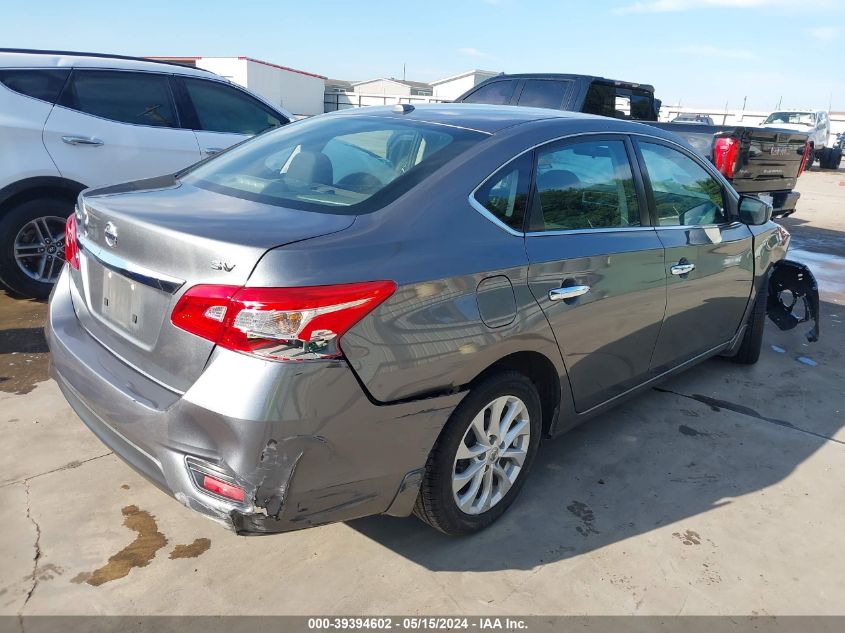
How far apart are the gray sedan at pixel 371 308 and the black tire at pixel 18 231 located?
2.47 metres

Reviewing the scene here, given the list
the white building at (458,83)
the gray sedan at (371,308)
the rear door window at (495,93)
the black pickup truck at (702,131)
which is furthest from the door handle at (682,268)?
the white building at (458,83)

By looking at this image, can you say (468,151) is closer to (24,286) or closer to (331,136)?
(331,136)

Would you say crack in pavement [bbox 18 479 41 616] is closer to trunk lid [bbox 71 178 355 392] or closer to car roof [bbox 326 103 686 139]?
trunk lid [bbox 71 178 355 392]

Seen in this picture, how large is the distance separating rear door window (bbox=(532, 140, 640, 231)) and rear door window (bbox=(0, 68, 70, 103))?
4.00 meters

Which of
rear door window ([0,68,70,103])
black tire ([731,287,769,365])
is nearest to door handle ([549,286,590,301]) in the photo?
black tire ([731,287,769,365])

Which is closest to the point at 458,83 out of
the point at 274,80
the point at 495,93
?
the point at 274,80

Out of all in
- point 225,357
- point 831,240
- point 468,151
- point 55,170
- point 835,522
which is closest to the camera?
point 225,357

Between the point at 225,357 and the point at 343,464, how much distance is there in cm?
50

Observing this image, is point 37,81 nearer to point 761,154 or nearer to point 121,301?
point 121,301

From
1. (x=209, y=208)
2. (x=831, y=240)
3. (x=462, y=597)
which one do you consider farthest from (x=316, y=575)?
(x=831, y=240)

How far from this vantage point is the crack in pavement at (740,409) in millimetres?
3928

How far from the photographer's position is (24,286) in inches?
197

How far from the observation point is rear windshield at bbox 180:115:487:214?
97.9 inches
